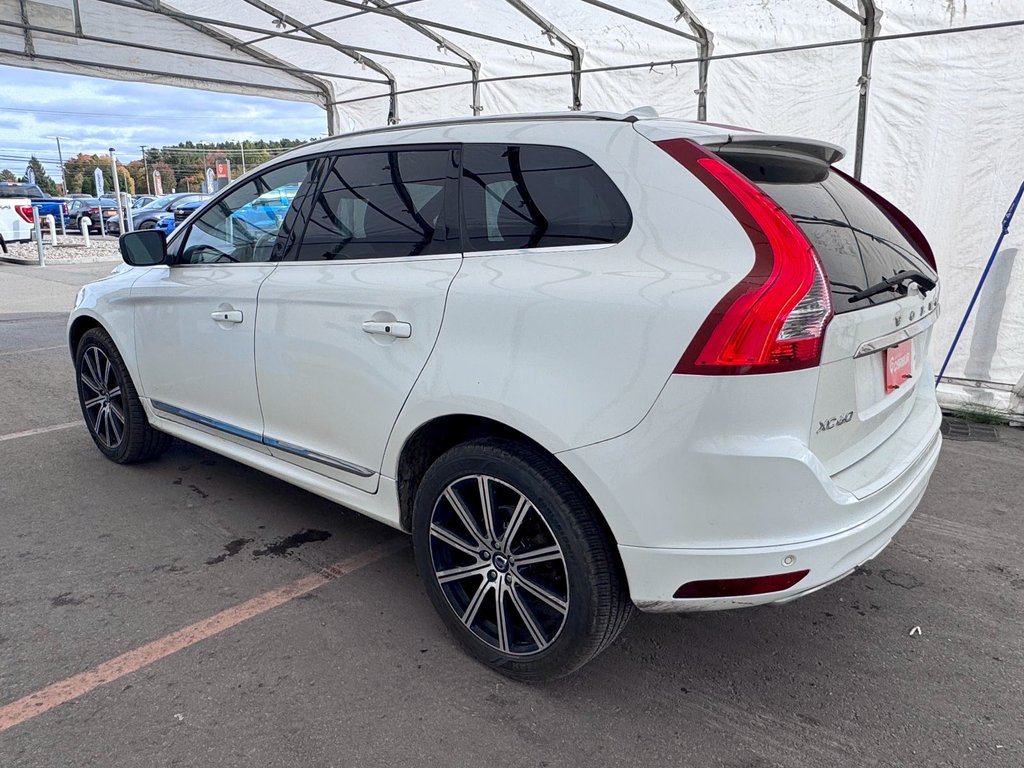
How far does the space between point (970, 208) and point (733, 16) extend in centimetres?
272

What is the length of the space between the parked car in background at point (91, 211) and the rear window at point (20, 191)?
1270 mm

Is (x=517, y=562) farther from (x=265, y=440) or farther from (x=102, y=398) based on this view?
(x=102, y=398)

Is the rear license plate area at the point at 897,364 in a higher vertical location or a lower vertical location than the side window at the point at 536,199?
lower

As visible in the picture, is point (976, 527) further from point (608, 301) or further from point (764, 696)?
point (608, 301)

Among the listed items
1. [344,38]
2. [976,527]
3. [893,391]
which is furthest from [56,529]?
[344,38]

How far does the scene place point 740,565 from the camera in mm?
2021

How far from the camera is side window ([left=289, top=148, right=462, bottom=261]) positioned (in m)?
2.70

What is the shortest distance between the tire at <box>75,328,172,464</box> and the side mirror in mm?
735

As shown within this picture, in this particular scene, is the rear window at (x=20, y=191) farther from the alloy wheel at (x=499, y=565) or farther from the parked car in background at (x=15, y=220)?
the alloy wheel at (x=499, y=565)

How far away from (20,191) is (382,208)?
110 ft

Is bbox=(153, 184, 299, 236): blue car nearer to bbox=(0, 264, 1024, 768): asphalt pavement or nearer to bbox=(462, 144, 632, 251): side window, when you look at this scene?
bbox=(462, 144, 632, 251): side window

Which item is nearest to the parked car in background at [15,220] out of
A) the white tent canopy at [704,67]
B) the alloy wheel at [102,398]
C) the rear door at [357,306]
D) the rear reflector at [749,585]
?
the white tent canopy at [704,67]

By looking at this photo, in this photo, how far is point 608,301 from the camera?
2109mm

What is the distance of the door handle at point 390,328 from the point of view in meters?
2.58
